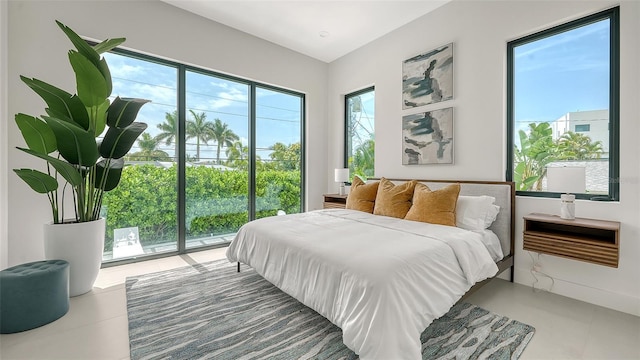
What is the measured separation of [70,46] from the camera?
2820mm

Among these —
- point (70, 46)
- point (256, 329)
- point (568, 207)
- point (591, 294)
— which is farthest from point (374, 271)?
point (70, 46)

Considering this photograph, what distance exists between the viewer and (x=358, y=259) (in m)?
1.62

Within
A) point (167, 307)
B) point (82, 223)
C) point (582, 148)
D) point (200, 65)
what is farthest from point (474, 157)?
point (82, 223)

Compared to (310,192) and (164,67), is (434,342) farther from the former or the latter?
(164,67)

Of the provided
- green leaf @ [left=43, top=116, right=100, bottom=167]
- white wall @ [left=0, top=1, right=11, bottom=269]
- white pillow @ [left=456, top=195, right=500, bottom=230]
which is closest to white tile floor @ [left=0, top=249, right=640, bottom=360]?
white pillow @ [left=456, top=195, right=500, bottom=230]

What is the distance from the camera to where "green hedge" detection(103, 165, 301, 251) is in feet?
10.5

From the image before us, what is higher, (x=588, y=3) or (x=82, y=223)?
(x=588, y=3)

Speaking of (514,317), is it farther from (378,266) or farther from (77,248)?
(77,248)

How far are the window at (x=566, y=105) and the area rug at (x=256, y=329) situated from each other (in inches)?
56.1

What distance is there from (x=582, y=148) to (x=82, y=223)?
181 inches

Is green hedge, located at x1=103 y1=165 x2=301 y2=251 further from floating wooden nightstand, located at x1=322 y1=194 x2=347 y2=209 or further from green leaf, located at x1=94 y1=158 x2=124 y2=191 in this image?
floating wooden nightstand, located at x1=322 y1=194 x2=347 y2=209

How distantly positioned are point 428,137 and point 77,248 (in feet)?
12.9

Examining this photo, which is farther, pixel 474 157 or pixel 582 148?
pixel 474 157

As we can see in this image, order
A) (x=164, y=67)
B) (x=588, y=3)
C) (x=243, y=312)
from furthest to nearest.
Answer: (x=164, y=67) < (x=588, y=3) < (x=243, y=312)
